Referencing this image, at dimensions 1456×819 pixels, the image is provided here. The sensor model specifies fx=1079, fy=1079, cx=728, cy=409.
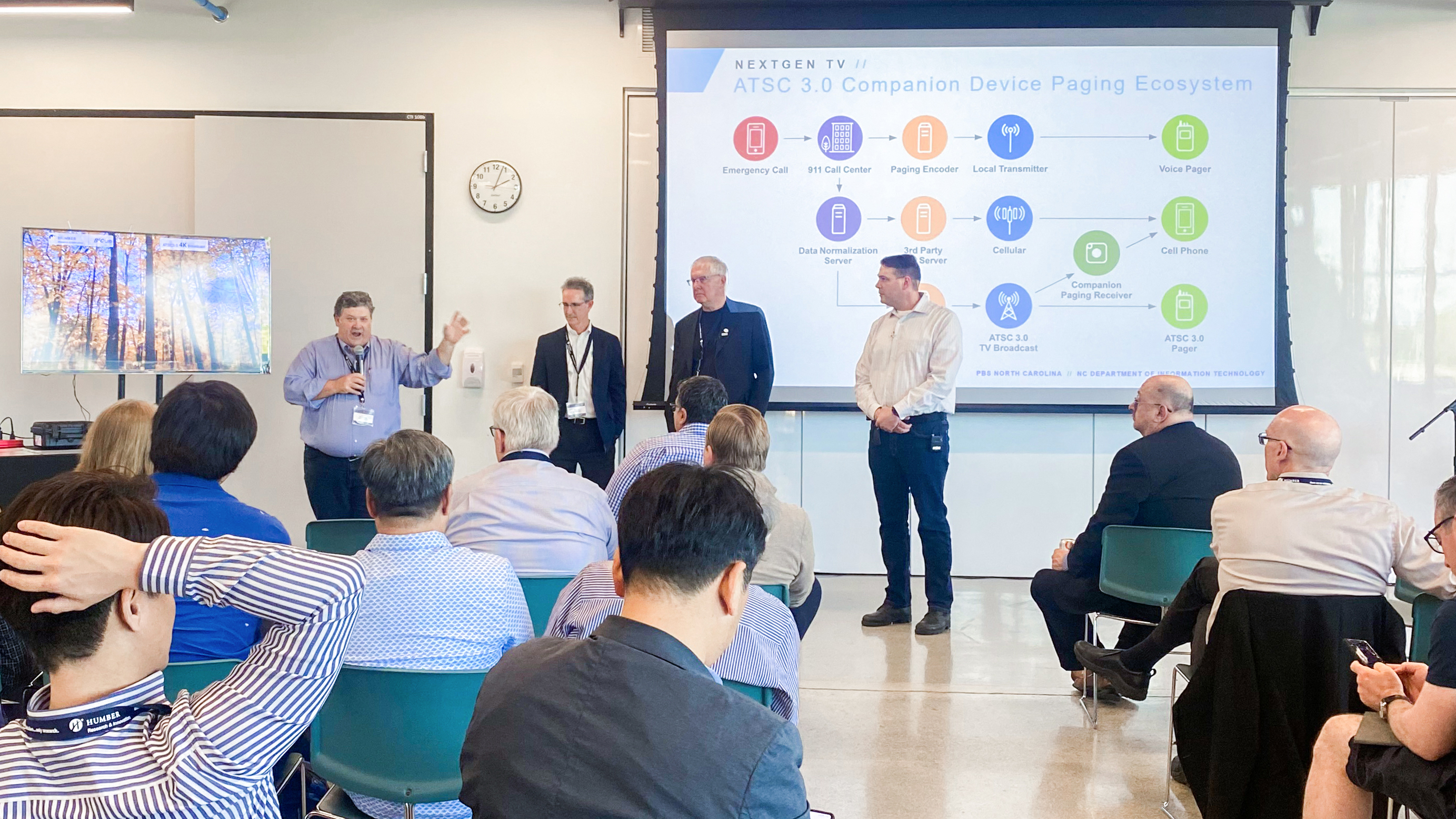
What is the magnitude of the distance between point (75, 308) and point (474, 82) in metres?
2.42

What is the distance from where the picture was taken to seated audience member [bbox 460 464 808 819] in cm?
107

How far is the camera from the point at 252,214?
619 cm

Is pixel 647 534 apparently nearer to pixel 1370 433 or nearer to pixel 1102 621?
pixel 1102 621

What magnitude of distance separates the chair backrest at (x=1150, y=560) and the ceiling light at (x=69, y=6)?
17.9 feet

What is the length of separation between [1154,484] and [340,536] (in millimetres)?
2653

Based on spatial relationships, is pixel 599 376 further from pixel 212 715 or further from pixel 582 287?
pixel 212 715

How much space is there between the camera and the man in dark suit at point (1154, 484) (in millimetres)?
3627

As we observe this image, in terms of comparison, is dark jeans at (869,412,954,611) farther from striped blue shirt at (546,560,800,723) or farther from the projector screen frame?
striped blue shirt at (546,560,800,723)

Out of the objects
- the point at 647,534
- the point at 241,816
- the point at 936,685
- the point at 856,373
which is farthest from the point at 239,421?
the point at 856,373

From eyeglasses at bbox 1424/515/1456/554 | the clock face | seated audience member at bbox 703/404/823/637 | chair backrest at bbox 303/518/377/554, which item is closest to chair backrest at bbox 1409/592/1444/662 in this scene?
eyeglasses at bbox 1424/515/1456/554

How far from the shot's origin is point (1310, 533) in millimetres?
2561

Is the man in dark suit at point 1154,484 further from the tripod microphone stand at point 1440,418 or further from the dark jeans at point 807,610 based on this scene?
the tripod microphone stand at point 1440,418

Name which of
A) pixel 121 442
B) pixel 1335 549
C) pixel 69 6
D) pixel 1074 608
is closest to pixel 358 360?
pixel 121 442

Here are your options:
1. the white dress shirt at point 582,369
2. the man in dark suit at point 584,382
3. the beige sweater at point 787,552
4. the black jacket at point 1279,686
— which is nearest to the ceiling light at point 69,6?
the man in dark suit at point 584,382
